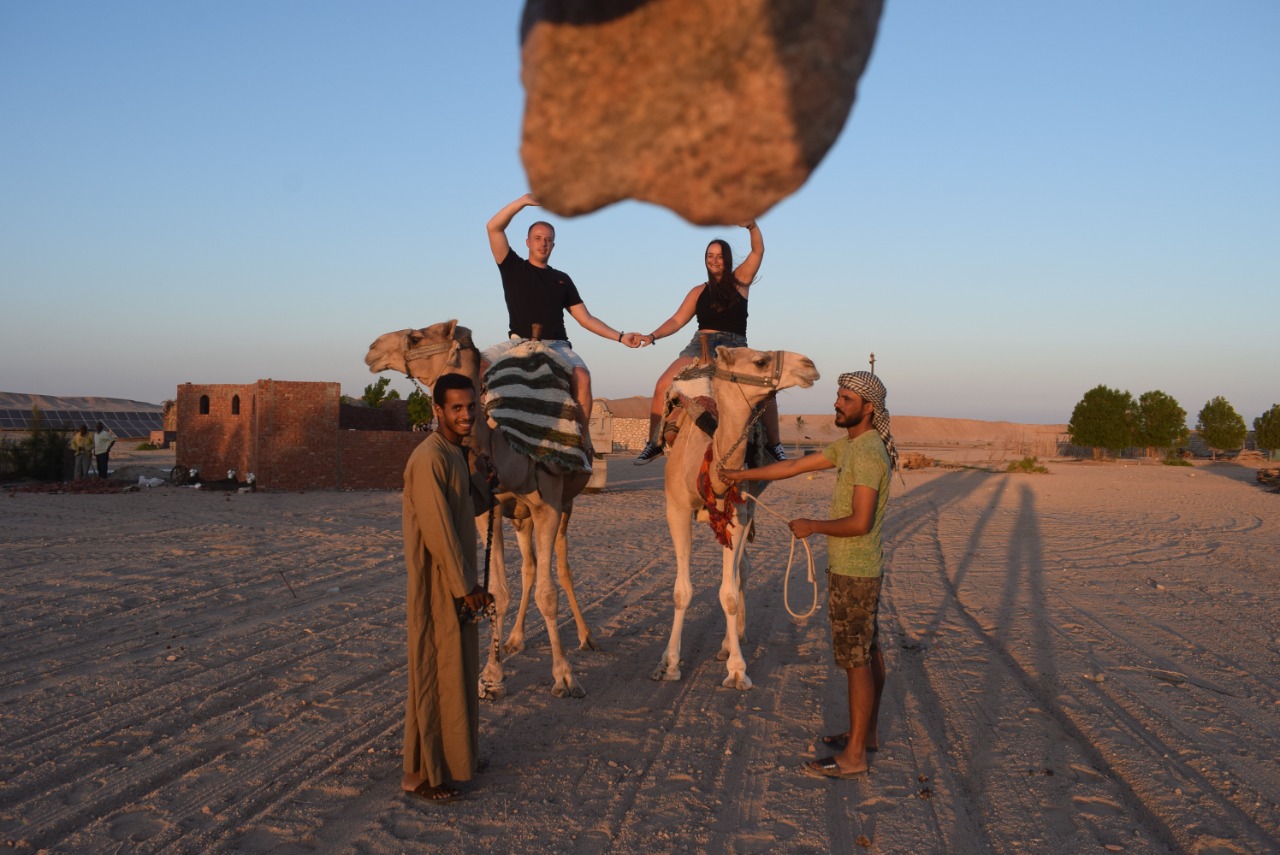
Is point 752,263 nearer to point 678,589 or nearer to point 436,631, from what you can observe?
point 678,589

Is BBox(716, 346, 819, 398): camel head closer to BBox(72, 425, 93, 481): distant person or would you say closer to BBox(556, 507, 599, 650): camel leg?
BBox(556, 507, 599, 650): camel leg

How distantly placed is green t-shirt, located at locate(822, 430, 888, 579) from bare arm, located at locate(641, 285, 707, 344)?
7.27 feet

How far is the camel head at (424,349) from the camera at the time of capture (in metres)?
6.20

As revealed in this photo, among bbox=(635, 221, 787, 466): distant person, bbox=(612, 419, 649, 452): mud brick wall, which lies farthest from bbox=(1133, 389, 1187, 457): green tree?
bbox=(635, 221, 787, 466): distant person

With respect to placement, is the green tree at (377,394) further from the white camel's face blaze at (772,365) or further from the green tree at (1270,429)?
the green tree at (1270,429)

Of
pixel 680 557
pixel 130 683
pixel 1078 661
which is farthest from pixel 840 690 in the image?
pixel 130 683

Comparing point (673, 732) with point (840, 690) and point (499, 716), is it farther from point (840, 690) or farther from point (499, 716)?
point (840, 690)

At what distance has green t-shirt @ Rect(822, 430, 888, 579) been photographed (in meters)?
5.29

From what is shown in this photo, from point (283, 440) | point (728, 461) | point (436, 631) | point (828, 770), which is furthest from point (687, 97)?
point (283, 440)

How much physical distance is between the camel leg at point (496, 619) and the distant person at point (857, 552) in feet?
8.14

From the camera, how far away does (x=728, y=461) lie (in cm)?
671

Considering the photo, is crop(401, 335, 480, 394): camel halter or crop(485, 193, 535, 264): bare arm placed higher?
crop(485, 193, 535, 264): bare arm

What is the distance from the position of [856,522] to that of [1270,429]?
62.5 m

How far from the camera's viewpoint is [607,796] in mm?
4961
